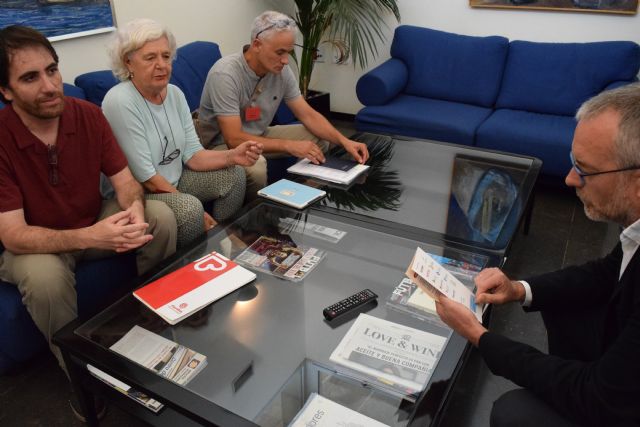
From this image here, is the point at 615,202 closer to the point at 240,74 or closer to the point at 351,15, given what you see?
the point at 240,74

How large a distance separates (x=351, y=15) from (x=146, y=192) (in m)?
2.16

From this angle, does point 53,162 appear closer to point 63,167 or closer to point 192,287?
point 63,167

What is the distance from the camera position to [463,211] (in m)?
1.88

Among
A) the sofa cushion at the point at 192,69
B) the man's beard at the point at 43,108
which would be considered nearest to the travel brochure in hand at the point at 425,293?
the man's beard at the point at 43,108

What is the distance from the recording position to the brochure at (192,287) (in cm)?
129

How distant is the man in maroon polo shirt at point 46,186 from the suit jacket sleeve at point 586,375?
3.63 feet

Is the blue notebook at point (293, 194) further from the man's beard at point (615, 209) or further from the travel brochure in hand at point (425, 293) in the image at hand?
the man's beard at point (615, 209)

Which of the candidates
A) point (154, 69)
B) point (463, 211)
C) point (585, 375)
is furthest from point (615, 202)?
point (154, 69)

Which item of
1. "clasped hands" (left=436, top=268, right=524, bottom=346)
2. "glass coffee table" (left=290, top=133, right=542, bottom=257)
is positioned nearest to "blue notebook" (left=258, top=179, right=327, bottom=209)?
"glass coffee table" (left=290, top=133, right=542, bottom=257)

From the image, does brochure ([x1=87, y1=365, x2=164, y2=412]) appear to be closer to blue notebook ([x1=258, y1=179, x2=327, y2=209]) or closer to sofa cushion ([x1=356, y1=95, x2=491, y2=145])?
blue notebook ([x1=258, y1=179, x2=327, y2=209])

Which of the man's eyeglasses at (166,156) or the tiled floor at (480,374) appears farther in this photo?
the man's eyeglasses at (166,156)

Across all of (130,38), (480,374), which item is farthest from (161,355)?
(130,38)

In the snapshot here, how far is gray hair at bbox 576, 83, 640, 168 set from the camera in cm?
89

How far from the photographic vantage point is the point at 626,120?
90 centimetres
